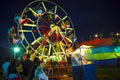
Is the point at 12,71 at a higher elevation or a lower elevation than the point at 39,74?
higher

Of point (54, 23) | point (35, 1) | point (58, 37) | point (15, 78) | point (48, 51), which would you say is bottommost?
point (15, 78)

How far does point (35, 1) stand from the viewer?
75.4ft

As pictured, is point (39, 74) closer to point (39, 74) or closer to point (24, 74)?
point (39, 74)

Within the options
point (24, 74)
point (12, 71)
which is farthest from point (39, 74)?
point (24, 74)

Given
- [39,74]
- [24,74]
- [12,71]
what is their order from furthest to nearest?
[24,74], [12,71], [39,74]

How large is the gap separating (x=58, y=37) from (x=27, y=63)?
49.9ft

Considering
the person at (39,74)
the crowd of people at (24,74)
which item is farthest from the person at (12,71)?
the person at (39,74)

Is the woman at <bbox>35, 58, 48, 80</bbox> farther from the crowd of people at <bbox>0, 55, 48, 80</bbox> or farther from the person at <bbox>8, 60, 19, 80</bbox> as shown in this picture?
the person at <bbox>8, 60, 19, 80</bbox>

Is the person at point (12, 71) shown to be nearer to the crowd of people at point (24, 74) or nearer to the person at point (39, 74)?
the crowd of people at point (24, 74)

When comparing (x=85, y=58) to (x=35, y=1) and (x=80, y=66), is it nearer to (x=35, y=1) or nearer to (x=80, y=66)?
(x=80, y=66)

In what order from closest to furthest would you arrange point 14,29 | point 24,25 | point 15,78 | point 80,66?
1. point 15,78
2. point 80,66
3. point 14,29
4. point 24,25

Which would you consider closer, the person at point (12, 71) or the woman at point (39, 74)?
the woman at point (39, 74)

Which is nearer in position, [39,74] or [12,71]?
[39,74]

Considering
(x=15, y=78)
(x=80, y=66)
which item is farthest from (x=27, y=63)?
(x=80, y=66)
